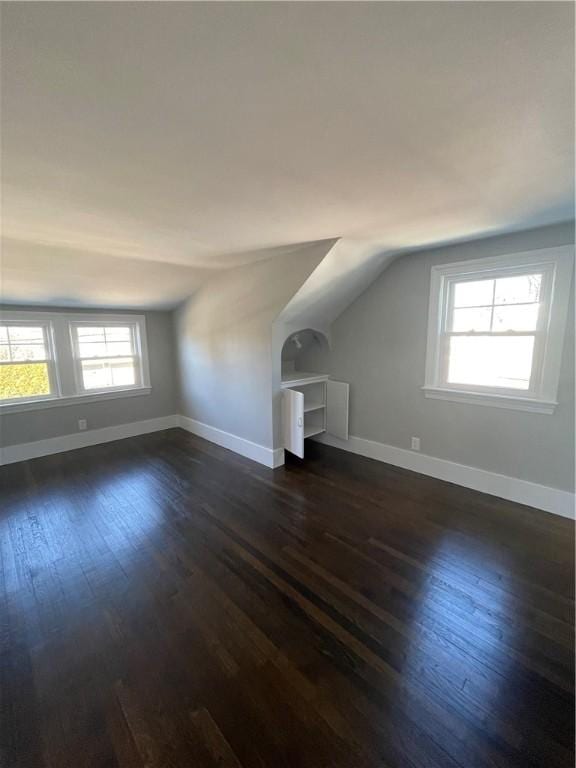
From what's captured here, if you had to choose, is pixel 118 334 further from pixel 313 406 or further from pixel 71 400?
pixel 313 406

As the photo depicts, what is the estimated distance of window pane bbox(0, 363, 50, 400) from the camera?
364 cm

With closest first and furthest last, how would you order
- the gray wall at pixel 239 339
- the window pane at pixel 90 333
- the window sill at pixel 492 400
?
the window sill at pixel 492 400 → the gray wall at pixel 239 339 → the window pane at pixel 90 333

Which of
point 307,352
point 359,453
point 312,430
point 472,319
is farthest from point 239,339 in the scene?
point 472,319

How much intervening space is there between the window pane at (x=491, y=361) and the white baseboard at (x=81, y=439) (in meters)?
4.15

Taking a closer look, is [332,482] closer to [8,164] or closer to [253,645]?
[253,645]

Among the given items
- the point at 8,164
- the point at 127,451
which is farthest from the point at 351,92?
the point at 127,451

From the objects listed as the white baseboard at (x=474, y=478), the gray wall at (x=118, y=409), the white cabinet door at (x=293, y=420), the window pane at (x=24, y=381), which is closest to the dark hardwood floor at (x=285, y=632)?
the white baseboard at (x=474, y=478)

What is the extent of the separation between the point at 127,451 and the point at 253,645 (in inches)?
125

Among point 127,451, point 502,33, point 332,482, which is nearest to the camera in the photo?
point 502,33

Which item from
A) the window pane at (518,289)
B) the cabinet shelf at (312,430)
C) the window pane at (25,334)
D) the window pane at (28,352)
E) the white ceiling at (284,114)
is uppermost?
the white ceiling at (284,114)

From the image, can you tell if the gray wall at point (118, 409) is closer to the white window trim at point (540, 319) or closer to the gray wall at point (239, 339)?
the gray wall at point (239, 339)

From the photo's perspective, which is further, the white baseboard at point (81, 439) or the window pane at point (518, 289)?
the white baseboard at point (81, 439)

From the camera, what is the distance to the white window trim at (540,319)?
7.68 feet

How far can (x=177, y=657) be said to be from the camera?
1.46 m
